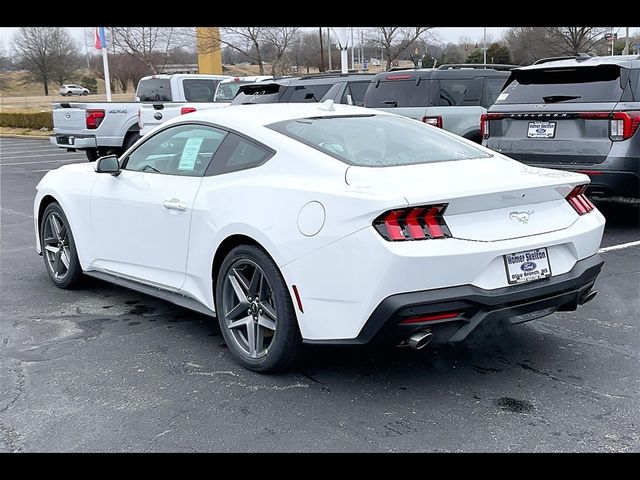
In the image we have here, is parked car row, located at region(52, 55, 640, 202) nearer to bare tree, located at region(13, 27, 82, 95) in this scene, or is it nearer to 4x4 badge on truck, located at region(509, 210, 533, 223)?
4x4 badge on truck, located at region(509, 210, 533, 223)

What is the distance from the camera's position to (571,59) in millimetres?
8234

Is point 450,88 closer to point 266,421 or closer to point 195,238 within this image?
point 195,238

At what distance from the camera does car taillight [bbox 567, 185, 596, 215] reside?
425 cm

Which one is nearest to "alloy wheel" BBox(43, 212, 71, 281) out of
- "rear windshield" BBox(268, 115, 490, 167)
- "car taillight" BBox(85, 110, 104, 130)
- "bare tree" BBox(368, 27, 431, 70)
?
"rear windshield" BBox(268, 115, 490, 167)

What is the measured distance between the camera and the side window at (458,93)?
1076 cm

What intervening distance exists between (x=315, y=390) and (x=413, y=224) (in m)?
1.08

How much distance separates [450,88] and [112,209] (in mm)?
6744

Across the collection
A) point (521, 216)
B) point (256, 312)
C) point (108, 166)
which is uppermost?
point (108, 166)

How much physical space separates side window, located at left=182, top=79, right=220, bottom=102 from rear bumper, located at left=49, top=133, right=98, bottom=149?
2.25 meters

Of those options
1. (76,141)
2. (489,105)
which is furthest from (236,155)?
(76,141)

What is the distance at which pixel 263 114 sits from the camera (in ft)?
15.5

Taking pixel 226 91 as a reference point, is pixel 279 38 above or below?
above

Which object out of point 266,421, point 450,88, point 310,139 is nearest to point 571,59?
point 450,88

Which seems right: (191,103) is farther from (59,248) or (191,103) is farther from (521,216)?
(521,216)
